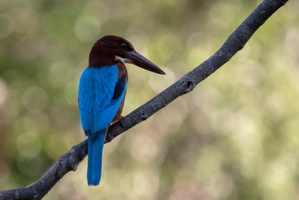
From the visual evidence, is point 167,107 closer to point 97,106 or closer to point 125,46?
point 125,46

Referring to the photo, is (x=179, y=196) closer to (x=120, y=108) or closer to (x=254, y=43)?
(x=254, y=43)

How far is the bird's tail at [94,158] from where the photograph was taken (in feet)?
9.97

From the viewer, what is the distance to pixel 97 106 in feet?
10.9

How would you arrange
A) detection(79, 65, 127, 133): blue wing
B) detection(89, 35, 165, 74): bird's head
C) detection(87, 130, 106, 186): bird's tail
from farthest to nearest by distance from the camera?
detection(89, 35, 165, 74): bird's head, detection(79, 65, 127, 133): blue wing, detection(87, 130, 106, 186): bird's tail

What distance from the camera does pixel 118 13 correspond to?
6.05 metres

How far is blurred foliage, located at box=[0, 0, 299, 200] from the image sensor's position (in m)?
5.21

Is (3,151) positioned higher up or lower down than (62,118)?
lower down

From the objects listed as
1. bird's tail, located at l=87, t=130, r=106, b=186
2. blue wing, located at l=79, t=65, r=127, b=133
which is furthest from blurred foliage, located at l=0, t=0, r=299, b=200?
bird's tail, located at l=87, t=130, r=106, b=186

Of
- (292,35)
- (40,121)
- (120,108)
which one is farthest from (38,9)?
(120,108)

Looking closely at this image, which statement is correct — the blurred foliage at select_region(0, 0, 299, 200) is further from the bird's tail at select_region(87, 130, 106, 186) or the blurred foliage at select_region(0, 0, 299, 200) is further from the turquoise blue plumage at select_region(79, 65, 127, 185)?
the bird's tail at select_region(87, 130, 106, 186)

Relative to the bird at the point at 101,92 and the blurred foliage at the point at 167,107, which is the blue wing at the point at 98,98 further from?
the blurred foliage at the point at 167,107

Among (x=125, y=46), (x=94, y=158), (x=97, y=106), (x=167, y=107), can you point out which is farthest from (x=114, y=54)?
(x=167, y=107)

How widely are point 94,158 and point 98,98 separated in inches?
17.1

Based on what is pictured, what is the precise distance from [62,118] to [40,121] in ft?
0.72
